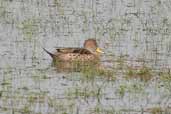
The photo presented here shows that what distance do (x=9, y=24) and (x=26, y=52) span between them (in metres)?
2.38

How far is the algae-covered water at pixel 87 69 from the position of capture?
36.0 ft

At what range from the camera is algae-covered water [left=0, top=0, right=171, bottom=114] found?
36.0ft

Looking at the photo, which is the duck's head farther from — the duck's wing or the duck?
the duck's wing

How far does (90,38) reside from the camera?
15961 millimetres

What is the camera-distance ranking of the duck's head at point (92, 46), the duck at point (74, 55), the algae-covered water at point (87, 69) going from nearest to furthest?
the algae-covered water at point (87, 69)
the duck at point (74, 55)
the duck's head at point (92, 46)

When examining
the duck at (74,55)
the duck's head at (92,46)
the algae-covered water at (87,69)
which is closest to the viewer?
the algae-covered water at (87,69)

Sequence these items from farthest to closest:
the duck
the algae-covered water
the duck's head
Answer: the duck's head < the duck < the algae-covered water

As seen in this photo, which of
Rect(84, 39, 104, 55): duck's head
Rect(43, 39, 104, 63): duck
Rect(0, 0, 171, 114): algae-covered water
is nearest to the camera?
Rect(0, 0, 171, 114): algae-covered water

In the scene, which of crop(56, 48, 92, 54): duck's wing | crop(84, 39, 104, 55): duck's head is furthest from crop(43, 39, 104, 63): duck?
crop(84, 39, 104, 55): duck's head

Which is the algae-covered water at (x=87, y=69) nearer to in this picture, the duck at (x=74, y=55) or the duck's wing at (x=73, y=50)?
the duck at (x=74, y=55)

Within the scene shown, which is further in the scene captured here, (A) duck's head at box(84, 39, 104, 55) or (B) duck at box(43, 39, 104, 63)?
(A) duck's head at box(84, 39, 104, 55)

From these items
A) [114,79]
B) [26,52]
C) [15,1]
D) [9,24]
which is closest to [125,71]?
[114,79]

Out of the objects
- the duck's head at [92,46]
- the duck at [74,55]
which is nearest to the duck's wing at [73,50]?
the duck at [74,55]

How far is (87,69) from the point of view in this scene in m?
13.1
